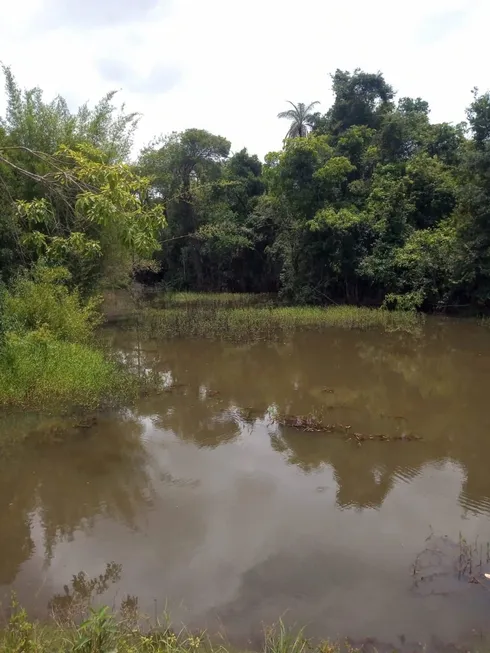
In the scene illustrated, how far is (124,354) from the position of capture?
11172mm

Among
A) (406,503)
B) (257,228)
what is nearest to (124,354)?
(406,503)

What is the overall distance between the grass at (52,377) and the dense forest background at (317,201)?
2.99m

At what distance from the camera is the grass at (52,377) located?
268 inches

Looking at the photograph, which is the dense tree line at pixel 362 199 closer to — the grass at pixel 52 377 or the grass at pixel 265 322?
the grass at pixel 265 322

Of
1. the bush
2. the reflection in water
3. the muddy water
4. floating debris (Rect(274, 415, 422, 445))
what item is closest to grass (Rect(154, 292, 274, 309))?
the bush

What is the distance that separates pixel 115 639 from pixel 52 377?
5118 millimetres

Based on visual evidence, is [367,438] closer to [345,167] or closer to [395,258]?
[395,258]

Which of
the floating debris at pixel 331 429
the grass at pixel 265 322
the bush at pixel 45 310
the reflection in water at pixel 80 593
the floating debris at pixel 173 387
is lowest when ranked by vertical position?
the reflection in water at pixel 80 593

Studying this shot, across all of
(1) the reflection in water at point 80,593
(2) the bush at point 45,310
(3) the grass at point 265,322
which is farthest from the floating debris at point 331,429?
(3) the grass at point 265,322

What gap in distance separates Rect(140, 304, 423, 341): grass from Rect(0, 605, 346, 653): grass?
32.3 ft

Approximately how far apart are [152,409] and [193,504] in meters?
2.80

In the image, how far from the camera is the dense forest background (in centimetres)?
1289

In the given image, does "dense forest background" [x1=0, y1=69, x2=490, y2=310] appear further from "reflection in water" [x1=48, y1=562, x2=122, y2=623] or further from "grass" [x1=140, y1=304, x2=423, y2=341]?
"reflection in water" [x1=48, y1=562, x2=122, y2=623]

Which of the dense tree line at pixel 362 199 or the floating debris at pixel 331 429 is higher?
the dense tree line at pixel 362 199
